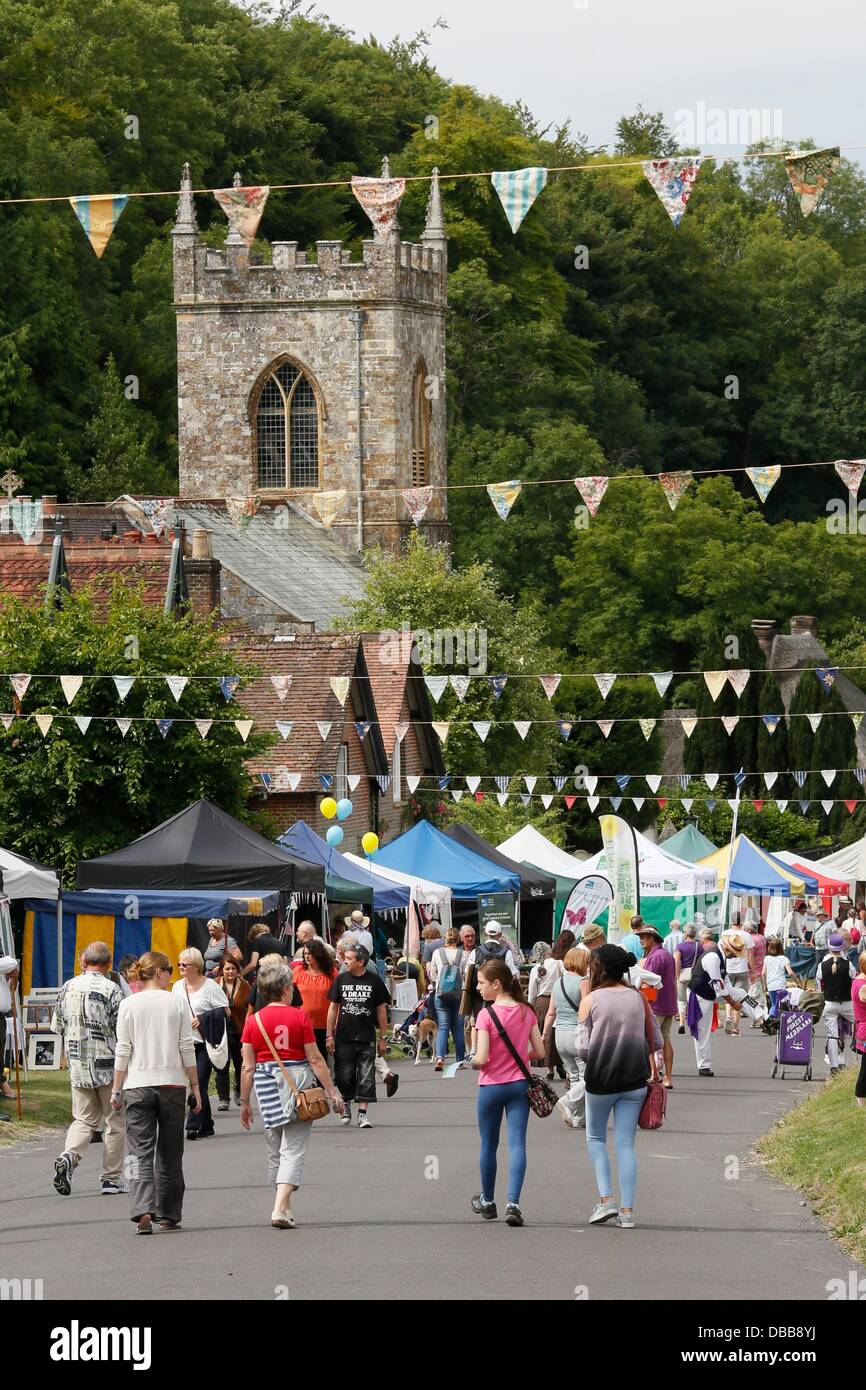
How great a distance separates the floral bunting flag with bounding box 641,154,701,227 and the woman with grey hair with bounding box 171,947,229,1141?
6.46 meters

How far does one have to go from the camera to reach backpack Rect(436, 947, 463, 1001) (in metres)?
27.1

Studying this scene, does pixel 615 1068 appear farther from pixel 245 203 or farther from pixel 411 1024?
pixel 411 1024

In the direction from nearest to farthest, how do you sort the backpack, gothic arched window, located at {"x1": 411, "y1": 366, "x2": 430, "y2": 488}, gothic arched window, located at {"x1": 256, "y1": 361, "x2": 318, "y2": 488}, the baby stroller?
the backpack → the baby stroller → gothic arched window, located at {"x1": 256, "y1": 361, "x2": 318, "y2": 488} → gothic arched window, located at {"x1": 411, "y1": 366, "x2": 430, "y2": 488}

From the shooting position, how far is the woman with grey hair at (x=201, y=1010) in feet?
65.4

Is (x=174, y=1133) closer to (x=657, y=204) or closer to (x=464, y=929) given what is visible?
(x=464, y=929)

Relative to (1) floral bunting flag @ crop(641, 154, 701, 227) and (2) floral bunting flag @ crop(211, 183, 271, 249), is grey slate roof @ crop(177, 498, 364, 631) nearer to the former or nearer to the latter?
(2) floral bunting flag @ crop(211, 183, 271, 249)

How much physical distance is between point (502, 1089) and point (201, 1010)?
605 cm

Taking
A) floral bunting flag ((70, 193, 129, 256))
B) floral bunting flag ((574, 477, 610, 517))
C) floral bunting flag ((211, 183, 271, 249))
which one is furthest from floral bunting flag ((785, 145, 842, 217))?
floral bunting flag ((574, 477, 610, 517))

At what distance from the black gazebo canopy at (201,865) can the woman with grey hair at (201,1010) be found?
537 centimetres

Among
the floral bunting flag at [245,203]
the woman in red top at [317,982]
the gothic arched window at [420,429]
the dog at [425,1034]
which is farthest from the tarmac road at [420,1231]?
the gothic arched window at [420,429]

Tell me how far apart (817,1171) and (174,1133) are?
4642 millimetres

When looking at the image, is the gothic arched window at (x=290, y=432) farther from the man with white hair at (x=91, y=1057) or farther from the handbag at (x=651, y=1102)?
the handbag at (x=651, y=1102)

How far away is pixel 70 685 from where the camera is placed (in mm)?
32500

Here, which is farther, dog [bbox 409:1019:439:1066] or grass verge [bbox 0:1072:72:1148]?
dog [bbox 409:1019:439:1066]
